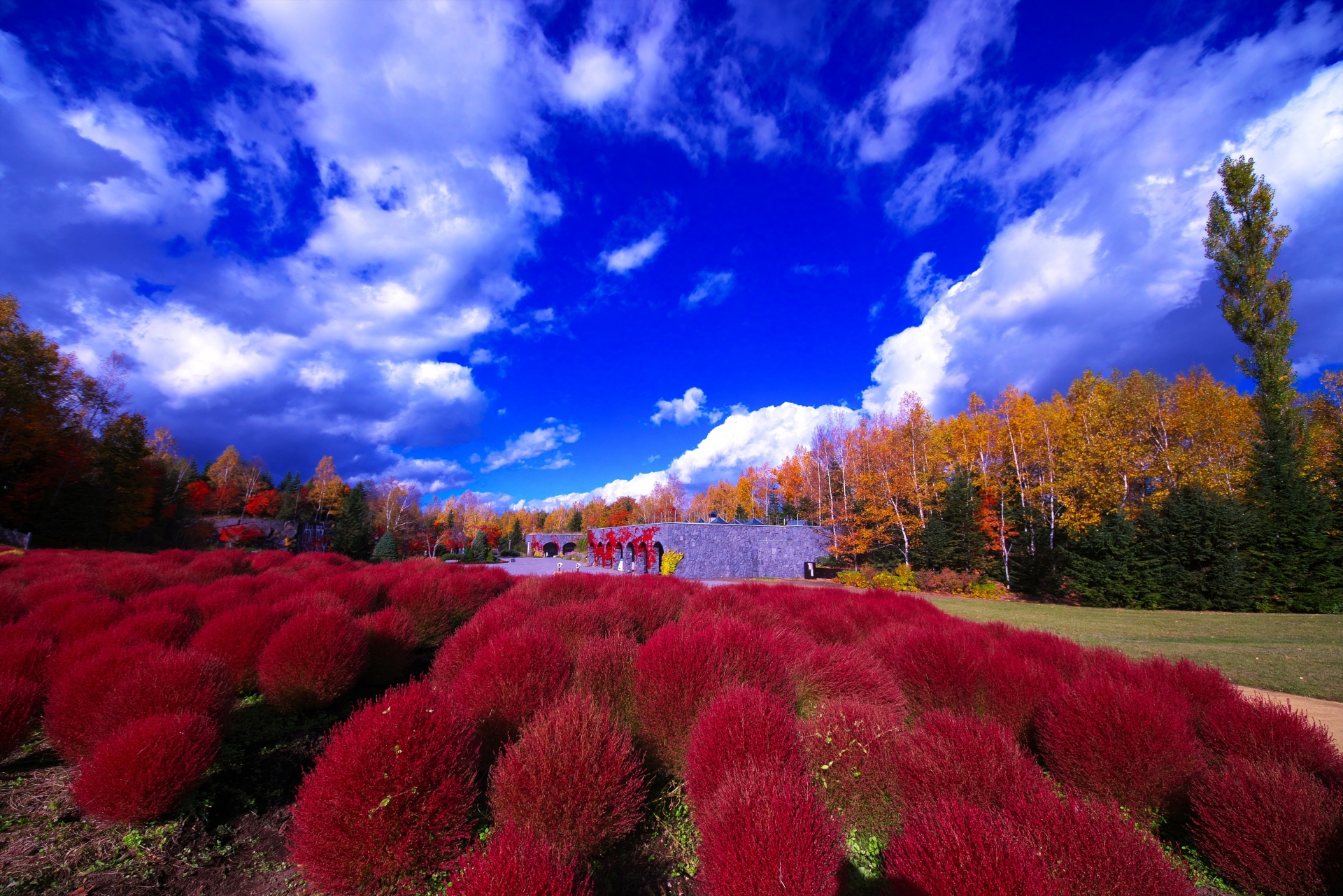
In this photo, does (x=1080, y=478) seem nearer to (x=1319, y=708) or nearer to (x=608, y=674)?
(x=1319, y=708)

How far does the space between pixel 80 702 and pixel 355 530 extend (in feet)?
145

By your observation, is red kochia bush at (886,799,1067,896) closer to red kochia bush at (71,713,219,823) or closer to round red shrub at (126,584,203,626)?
red kochia bush at (71,713,219,823)

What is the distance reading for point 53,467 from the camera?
86.4 feet

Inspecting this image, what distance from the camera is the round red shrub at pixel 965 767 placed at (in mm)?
2459

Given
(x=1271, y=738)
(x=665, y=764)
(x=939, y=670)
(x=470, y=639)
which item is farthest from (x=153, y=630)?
(x=1271, y=738)

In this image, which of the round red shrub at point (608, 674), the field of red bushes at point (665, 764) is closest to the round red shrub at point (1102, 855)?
the field of red bushes at point (665, 764)

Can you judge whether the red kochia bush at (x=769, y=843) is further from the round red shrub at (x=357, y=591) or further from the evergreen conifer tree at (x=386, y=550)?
the evergreen conifer tree at (x=386, y=550)

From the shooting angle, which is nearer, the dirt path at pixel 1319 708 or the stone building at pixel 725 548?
the dirt path at pixel 1319 708

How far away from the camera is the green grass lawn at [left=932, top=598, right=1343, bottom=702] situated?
6617 mm

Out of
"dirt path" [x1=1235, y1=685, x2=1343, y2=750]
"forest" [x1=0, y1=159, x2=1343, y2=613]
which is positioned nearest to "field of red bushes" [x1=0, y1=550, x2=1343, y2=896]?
"dirt path" [x1=1235, y1=685, x2=1343, y2=750]

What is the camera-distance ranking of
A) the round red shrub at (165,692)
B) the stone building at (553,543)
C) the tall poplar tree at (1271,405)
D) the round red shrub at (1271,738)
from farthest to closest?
1. the stone building at (553,543)
2. the tall poplar tree at (1271,405)
3. the round red shrub at (165,692)
4. the round red shrub at (1271,738)

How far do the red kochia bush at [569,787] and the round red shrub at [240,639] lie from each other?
4499 mm

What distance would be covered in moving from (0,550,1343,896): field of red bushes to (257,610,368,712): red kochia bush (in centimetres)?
2

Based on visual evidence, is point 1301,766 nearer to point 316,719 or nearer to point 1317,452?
point 316,719
